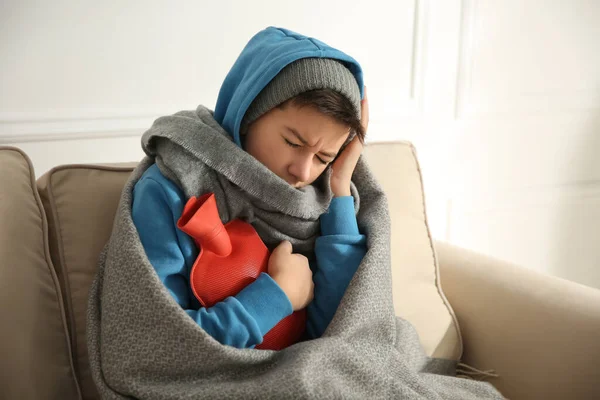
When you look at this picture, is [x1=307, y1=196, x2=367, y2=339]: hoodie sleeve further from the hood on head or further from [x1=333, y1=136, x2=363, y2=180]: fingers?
the hood on head

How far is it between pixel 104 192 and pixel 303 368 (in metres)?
0.51

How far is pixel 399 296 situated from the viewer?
1276mm

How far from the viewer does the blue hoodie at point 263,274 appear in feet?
2.94

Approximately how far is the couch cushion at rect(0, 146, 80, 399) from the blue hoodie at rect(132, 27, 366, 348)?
0.66ft

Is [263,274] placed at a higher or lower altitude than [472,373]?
higher

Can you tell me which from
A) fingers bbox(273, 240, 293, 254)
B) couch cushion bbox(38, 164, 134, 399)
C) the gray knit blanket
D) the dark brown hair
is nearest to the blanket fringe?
the gray knit blanket

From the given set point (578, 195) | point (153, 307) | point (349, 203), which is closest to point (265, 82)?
point (349, 203)

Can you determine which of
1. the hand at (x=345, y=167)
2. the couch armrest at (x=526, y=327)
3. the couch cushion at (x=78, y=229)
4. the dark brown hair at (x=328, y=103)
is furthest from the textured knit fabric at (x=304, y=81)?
the couch armrest at (x=526, y=327)

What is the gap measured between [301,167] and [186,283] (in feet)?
0.88

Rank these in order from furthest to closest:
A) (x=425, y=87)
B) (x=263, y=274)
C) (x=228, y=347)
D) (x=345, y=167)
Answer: (x=425, y=87) → (x=345, y=167) → (x=263, y=274) → (x=228, y=347)

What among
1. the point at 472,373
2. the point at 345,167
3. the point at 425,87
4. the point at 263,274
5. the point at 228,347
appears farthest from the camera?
the point at 425,87

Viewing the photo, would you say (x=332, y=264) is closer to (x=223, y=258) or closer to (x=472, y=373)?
(x=223, y=258)

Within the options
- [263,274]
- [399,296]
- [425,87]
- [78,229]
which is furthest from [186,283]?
[425,87]

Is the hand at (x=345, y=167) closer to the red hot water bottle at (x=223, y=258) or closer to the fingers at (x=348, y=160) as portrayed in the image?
the fingers at (x=348, y=160)
